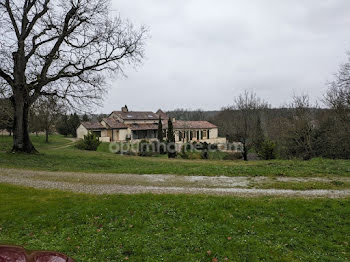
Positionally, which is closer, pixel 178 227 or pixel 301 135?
pixel 178 227

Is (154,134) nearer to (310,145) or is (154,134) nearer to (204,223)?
(310,145)

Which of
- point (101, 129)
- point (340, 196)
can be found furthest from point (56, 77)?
point (101, 129)

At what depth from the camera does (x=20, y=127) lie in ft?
60.1

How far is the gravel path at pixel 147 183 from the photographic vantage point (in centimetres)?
954

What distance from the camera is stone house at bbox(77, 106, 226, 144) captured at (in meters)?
45.4

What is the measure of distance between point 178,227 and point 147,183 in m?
4.86

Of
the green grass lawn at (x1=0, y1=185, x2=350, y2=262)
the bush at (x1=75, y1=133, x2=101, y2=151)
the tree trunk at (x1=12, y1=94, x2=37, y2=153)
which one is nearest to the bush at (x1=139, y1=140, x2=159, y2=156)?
the bush at (x1=75, y1=133, x2=101, y2=151)

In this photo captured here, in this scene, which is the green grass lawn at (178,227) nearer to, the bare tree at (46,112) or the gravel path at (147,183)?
the gravel path at (147,183)

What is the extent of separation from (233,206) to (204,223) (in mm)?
1441

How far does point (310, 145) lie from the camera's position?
25391 millimetres

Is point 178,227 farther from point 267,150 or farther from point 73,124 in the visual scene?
point 73,124

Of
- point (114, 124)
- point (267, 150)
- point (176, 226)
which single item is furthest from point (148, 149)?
point (176, 226)

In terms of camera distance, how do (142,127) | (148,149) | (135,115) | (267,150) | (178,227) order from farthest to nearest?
(135,115) → (142,127) → (148,149) → (267,150) → (178,227)

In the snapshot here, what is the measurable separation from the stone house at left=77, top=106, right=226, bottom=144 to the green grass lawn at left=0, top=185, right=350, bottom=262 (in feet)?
122
